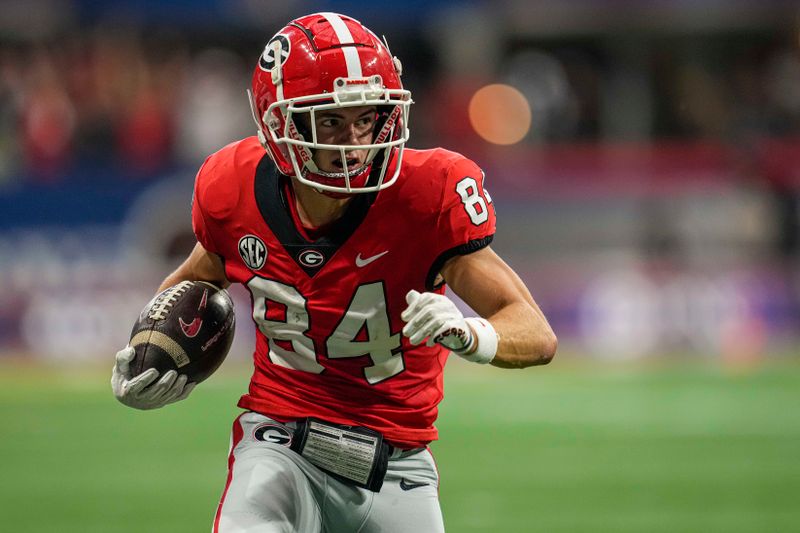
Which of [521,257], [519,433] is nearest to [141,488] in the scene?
[519,433]

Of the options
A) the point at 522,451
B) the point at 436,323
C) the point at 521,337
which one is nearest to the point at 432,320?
the point at 436,323

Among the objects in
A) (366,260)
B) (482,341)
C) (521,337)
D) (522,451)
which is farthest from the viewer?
(522,451)

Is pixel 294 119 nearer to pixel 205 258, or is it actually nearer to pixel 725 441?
pixel 205 258

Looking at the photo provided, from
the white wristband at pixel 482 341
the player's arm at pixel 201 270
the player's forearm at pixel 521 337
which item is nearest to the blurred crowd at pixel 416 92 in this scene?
the player's arm at pixel 201 270

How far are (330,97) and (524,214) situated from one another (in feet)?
29.6

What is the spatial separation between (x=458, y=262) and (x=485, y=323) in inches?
14.3

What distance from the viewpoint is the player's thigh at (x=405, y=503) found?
10.9ft

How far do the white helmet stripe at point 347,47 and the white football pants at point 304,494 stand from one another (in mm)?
935

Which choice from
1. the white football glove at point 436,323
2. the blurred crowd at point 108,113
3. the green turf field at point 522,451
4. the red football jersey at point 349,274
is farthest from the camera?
the blurred crowd at point 108,113

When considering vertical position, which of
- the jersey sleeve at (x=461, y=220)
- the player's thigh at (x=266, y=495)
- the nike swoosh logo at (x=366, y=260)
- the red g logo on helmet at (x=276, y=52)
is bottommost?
the player's thigh at (x=266, y=495)

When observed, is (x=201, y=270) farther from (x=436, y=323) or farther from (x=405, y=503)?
(x=436, y=323)

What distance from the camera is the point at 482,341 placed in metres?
2.94

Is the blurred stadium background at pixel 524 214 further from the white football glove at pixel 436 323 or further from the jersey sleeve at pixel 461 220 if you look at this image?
the white football glove at pixel 436 323

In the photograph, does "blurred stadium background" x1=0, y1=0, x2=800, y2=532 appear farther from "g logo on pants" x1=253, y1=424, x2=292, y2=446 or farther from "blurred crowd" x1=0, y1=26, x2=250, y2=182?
"g logo on pants" x1=253, y1=424, x2=292, y2=446
